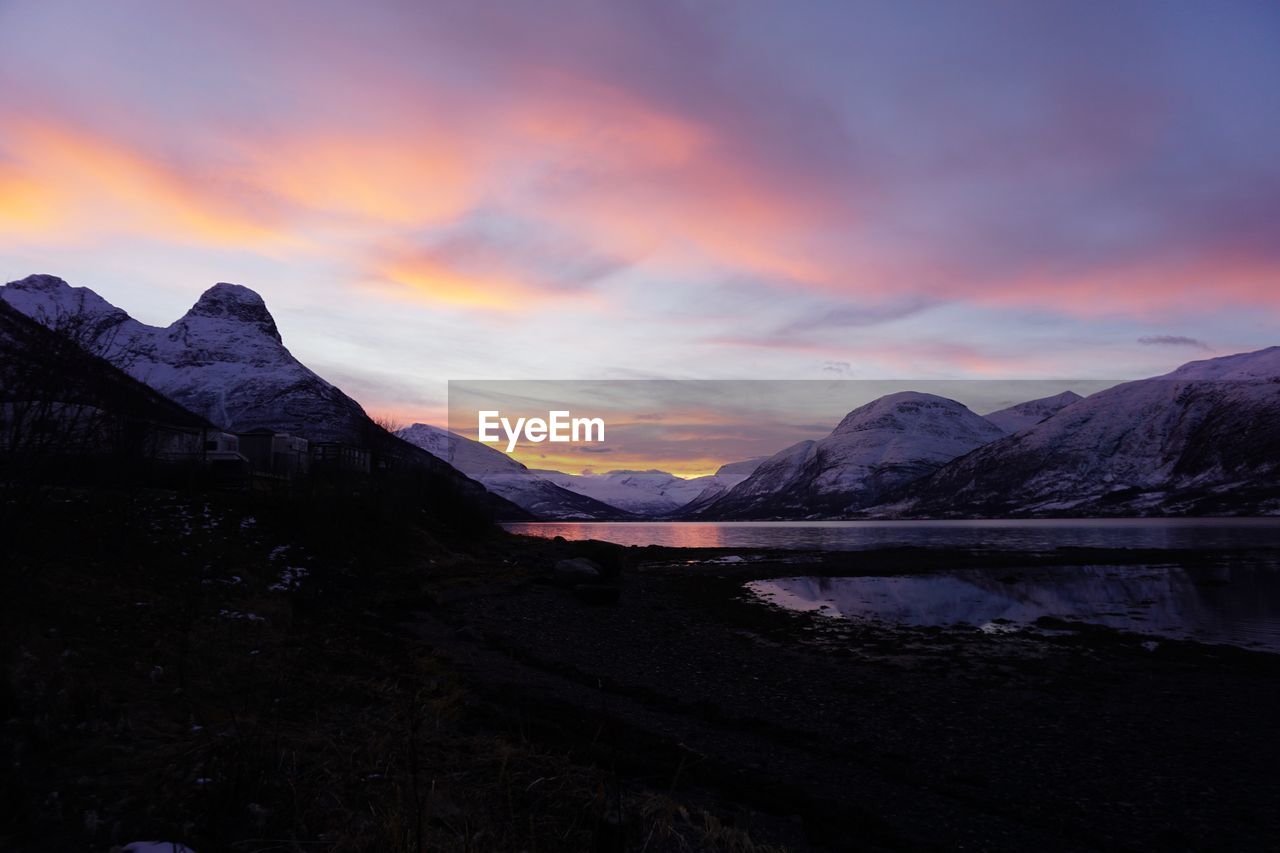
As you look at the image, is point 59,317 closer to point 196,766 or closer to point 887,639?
point 196,766

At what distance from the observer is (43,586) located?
1391 cm

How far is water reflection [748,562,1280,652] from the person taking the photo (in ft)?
114

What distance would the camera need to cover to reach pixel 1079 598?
45250 millimetres

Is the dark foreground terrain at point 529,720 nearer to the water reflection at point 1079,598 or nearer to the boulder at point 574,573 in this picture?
the water reflection at point 1079,598

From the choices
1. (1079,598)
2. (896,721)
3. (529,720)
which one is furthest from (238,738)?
(1079,598)

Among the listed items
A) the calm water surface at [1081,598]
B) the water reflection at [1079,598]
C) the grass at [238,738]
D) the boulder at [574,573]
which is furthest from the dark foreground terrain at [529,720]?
the boulder at [574,573]

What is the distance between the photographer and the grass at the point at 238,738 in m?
6.43

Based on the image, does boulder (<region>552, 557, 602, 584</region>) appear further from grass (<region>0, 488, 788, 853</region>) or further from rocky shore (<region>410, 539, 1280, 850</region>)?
grass (<region>0, 488, 788, 853</region>)

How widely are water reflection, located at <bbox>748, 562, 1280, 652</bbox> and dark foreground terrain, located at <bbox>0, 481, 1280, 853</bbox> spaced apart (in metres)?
5.57

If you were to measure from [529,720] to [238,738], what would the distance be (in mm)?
6256

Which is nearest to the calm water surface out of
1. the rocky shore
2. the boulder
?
the rocky shore

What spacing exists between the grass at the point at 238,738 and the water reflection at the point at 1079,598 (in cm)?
3073

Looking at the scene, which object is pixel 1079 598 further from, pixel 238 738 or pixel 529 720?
pixel 238 738

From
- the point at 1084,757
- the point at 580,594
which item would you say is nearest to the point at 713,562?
the point at 580,594
